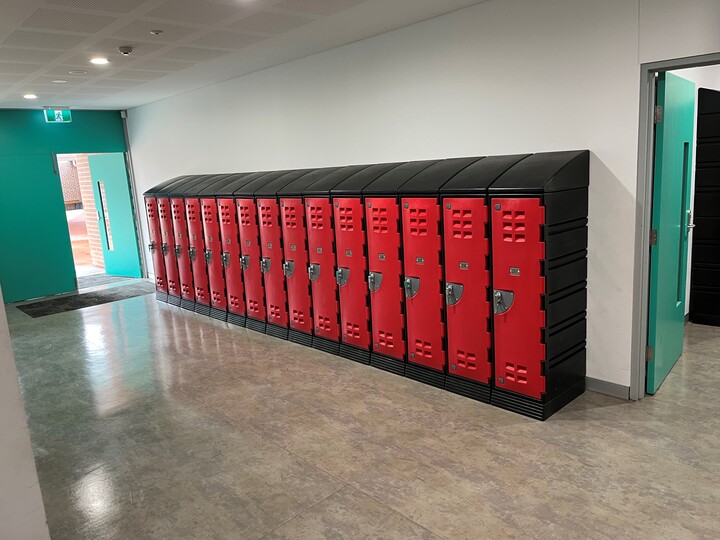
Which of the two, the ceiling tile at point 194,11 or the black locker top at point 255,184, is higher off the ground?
the ceiling tile at point 194,11

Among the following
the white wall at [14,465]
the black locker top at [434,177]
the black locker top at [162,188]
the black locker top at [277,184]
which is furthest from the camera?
the black locker top at [162,188]

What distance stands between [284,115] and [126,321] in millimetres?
3618

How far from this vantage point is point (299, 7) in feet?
14.1

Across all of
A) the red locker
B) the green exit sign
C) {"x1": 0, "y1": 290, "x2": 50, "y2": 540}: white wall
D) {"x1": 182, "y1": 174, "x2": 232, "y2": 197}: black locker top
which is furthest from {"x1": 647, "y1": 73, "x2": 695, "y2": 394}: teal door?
the green exit sign

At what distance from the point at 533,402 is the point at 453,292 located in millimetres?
1026

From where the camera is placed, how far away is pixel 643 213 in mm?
3861

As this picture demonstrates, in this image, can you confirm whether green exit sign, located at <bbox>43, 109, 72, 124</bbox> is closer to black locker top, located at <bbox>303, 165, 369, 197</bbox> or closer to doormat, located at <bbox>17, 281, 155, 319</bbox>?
doormat, located at <bbox>17, 281, 155, 319</bbox>

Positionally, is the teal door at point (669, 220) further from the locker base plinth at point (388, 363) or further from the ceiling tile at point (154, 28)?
the ceiling tile at point (154, 28)

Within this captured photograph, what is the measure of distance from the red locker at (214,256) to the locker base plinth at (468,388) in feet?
12.1

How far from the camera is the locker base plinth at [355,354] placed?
5203 millimetres

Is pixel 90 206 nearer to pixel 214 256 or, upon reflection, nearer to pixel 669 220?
pixel 214 256

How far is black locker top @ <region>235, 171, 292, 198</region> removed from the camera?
633 cm

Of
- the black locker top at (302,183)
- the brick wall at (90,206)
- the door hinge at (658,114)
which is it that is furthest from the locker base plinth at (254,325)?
the brick wall at (90,206)

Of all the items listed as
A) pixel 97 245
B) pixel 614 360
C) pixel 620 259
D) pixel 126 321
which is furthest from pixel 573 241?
pixel 97 245
